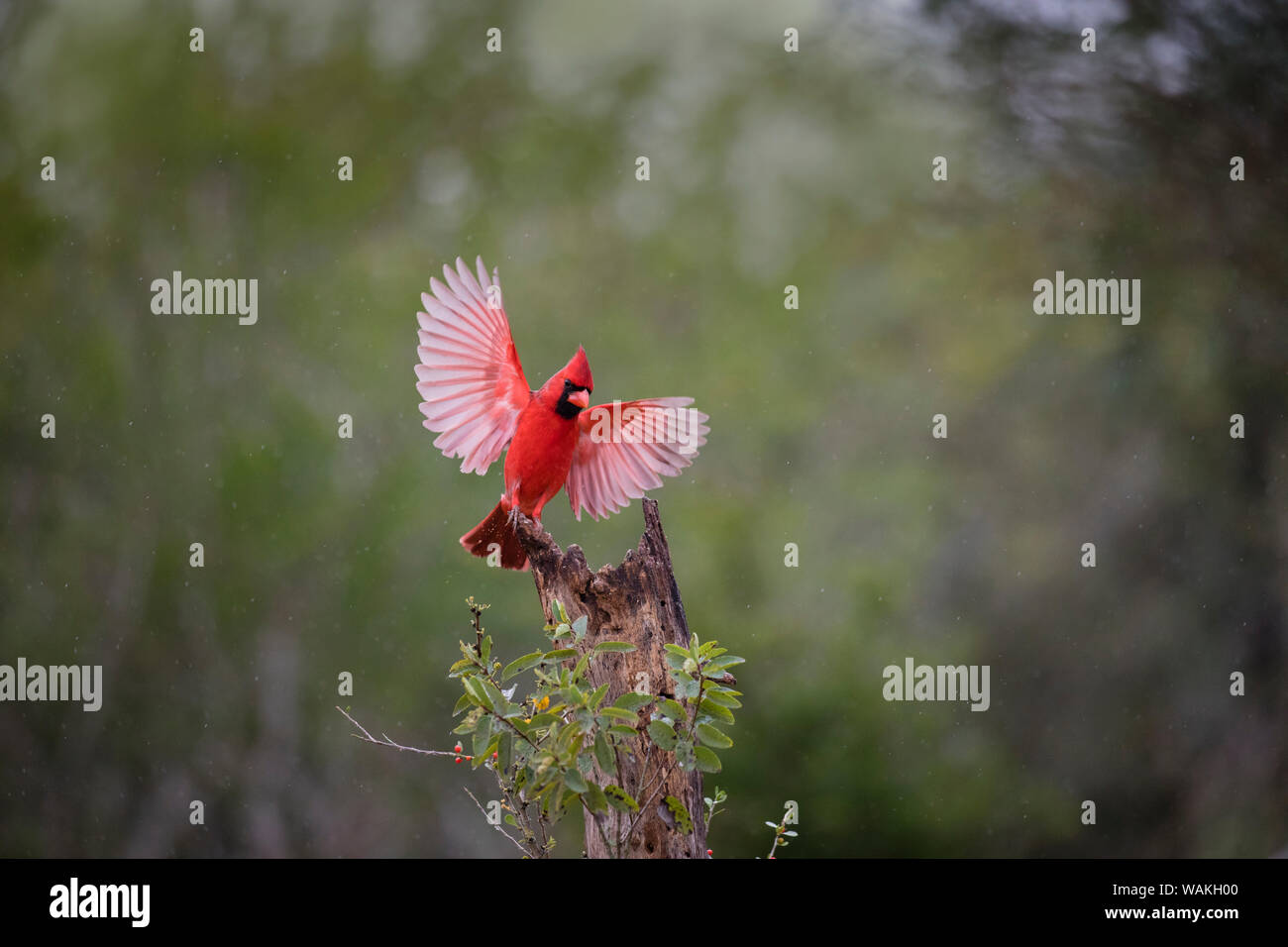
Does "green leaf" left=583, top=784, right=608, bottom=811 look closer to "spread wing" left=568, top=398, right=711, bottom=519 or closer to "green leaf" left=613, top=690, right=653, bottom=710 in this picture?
"green leaf" left=613, top=690, right=653, bottom=710

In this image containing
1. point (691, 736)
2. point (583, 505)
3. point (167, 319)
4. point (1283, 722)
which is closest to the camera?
point (691, 736)

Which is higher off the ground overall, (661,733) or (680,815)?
(661,733)

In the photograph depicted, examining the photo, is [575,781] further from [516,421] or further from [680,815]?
[516,421]

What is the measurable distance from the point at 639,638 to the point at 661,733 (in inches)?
14.2

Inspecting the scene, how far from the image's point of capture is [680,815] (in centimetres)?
188

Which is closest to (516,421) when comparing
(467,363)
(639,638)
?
(467,363)

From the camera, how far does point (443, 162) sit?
5.22m

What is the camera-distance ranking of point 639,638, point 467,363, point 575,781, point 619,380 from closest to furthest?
point 575,781 < point 639,638 < point 467,363 < point 619,380

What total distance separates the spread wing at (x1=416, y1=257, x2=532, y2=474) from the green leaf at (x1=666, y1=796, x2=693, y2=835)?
4.31 ft

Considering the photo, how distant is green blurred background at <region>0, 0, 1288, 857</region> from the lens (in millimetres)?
5082

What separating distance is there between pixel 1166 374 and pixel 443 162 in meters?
3.61

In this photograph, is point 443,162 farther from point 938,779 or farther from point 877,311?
point 938,779

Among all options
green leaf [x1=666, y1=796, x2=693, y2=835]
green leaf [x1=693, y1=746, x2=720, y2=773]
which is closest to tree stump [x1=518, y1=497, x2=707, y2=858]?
green leaf [x1=666, y1=796, x2=693, y2=835]

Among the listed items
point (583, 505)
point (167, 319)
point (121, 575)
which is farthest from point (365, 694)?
point (583, 505)
